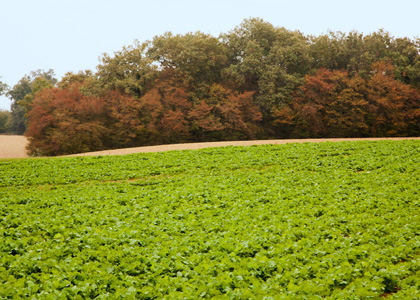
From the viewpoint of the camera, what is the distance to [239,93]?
42781 millimetres

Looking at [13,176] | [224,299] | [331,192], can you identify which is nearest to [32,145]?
[13,176]

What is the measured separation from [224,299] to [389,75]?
40.7m

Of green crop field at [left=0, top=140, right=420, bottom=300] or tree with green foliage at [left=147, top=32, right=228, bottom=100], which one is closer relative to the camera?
green crop field at [left=0, top=140, right=420, bottom=300]

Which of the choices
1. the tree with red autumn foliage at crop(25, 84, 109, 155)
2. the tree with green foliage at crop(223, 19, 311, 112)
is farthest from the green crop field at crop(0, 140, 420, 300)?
the tree with green foliage at crop(223, 19, 311, 112)

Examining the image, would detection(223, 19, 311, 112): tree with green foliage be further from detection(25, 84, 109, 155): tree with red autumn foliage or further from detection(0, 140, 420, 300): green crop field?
detection(0, 140, 420, 300): green crop field

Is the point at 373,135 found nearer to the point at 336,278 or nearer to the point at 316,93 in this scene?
the point at 316,93

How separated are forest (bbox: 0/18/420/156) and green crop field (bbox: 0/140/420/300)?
71.1ft

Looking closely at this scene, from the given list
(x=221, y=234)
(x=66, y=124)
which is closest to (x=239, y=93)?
(x=66, y=124)

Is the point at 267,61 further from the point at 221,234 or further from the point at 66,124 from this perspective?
the point at 221,234

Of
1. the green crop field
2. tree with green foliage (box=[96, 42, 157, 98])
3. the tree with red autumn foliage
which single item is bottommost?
the green crop field

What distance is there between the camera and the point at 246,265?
7109 mm

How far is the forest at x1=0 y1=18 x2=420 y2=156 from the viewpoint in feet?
126

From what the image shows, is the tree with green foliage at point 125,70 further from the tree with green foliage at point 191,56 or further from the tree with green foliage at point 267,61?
the tree with green foliage at point 267,61

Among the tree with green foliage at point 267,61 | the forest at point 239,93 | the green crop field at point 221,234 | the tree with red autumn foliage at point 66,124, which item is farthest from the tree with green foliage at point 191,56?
the green crop field at point 221,234
